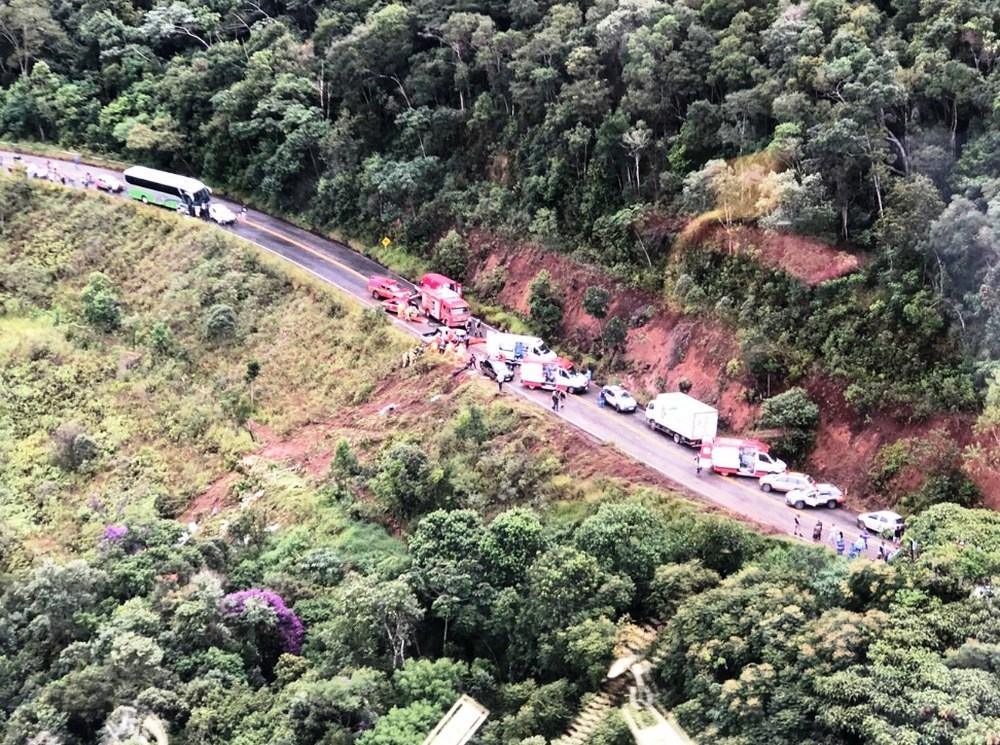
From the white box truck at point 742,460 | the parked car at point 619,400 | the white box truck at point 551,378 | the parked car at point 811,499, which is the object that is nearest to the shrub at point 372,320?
the white box truck at point 551,378

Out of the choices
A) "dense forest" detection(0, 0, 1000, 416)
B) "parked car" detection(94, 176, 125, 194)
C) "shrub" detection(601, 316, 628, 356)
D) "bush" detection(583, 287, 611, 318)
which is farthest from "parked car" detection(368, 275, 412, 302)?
"parked car" detection(94, 176, 125, 194)

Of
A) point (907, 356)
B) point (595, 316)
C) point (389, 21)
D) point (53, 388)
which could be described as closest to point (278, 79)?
point (389, 21)

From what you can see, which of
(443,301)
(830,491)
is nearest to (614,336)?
(443,301)

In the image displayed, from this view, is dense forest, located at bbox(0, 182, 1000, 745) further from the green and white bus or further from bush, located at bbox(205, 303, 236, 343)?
the green and white bus

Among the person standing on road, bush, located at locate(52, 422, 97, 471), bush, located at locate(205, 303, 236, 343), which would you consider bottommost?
bush, located at locate(52, 422, 97, 471)

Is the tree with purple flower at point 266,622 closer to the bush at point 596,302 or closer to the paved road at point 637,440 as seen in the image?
the paved road at point 637,440

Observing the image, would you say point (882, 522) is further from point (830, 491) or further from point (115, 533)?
point (115, 533)

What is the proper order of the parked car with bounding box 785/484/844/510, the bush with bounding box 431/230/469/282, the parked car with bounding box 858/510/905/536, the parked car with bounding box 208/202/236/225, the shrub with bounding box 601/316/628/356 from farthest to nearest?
the parked car with bounding box 208/202/236/225 < the bush with bounding box 431/230/469/282 < the shrub with bounding box 601/316/628/356 < the parked car with bounding box 785/484/844/510 < the parked car with bounding box 858/510/905/536
